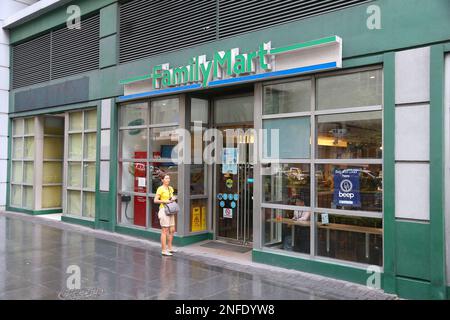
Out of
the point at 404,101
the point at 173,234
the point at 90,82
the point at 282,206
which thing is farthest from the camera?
the point at 90,82

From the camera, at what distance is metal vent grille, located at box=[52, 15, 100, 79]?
1145cm

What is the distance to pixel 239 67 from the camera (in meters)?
7.73

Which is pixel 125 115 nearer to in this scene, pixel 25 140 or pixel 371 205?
pixel 25 140

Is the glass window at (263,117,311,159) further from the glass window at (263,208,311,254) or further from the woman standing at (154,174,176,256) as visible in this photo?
the woman standing at (154,174,176,256)

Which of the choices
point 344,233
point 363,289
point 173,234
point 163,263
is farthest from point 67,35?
point 363,289

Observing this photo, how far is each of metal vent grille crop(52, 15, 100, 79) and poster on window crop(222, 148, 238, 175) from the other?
15.7 ft

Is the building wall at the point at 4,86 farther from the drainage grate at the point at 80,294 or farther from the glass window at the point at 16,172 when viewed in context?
the drainage grate at the point at 80,294

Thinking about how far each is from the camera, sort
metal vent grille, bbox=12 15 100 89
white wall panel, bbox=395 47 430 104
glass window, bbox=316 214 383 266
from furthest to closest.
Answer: metal vent grille, bbox=12 15 100 89 < glass window, bbox=316 214 383 266 < white wall panel, bbox=395 47 430 104

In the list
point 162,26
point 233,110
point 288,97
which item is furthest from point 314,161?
point 162,26

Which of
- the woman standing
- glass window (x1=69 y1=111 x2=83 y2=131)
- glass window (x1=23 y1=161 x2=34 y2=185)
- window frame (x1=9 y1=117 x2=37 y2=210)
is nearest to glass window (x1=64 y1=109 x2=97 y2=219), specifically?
glass window (x1=69 y1=111 x2=83 y2=131)

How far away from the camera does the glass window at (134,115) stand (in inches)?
401

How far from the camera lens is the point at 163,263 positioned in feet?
25.0

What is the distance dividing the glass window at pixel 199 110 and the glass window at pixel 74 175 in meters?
4.75
